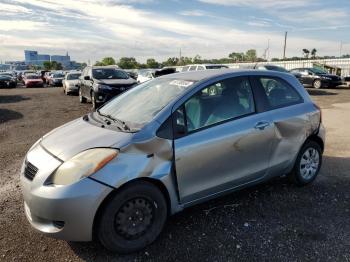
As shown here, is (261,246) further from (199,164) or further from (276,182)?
(276,182)

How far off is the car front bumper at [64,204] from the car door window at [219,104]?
3.73 ft

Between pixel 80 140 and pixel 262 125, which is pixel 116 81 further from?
pixel 80 140

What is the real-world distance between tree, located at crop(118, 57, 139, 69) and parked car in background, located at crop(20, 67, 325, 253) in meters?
75.3

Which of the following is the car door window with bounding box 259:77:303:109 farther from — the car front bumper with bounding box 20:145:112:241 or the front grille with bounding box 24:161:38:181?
the front grille with bounding box 24:161:38:181

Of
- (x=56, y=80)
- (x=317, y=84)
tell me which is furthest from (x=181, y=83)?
(x=56, y=80)

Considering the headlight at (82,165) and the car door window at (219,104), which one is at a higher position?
the car door window at (219,104)

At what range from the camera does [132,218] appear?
3.36 m

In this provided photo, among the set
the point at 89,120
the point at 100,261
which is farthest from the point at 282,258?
the point at 89,120

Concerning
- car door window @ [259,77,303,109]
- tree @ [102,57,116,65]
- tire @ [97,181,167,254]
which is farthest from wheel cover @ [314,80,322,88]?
tree @ [102,57,116,65]

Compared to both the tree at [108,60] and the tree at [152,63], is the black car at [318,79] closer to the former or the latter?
the tree at [152,63]

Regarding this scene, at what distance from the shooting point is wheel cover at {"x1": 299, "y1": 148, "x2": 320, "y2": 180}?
489 cm

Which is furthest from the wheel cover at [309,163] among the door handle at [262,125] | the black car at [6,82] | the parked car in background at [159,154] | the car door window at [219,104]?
the black car at [6,82]

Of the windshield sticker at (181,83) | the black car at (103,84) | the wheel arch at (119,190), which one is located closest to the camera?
the wheel arch at (119,190)

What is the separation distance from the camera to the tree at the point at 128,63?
79.7m
